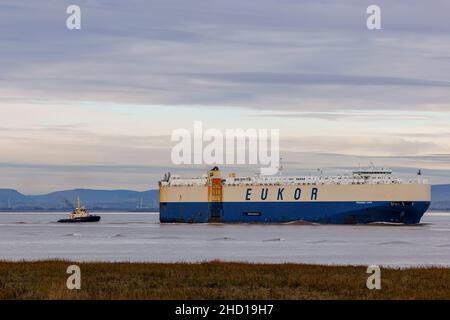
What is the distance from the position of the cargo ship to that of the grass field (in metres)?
81.4

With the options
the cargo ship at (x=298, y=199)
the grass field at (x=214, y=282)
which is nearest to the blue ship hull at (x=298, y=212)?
the cargo ship at (x=298, y=199)

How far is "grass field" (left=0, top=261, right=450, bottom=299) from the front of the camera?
2448cm

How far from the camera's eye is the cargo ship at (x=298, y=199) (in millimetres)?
114375

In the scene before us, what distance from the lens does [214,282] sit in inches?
1103

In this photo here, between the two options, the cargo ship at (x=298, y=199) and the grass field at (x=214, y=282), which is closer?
the grass field at (x=214, y=282)

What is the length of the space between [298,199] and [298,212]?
181 centimetres

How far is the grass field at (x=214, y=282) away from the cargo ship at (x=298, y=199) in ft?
267

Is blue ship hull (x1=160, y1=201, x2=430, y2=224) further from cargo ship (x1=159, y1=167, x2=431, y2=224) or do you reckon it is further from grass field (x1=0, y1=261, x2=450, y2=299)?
grass field (x1=0, y1=261, x2=450, y2=299)

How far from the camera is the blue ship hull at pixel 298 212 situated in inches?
4552

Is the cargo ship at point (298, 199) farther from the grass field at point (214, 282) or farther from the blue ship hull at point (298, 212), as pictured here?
the grass field at point (214, 282)

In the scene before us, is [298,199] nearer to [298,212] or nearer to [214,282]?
[298,212]

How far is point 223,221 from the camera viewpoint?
12781 centimetres

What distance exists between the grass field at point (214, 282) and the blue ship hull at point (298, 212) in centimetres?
8259
